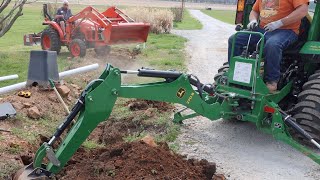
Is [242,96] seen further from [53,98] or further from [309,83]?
[53,98]

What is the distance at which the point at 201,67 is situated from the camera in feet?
40.1

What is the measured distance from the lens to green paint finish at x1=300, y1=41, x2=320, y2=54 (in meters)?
5.71

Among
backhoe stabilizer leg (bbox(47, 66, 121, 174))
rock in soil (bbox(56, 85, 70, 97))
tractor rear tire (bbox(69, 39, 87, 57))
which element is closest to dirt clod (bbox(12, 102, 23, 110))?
rock in soil (bbox(56, 85, 70, 97))

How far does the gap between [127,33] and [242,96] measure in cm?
764

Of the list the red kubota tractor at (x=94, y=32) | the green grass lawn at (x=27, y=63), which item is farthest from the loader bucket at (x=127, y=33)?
the green grass lawn at (x=27, y=63)

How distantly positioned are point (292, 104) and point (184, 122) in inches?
66.7

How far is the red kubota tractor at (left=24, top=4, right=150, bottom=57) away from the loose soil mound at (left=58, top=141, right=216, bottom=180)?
7.58 metres

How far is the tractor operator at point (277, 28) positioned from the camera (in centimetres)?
550

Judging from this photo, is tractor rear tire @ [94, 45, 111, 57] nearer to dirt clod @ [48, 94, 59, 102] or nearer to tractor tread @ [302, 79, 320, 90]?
dirt clod @ [48, 94, 59, 102]

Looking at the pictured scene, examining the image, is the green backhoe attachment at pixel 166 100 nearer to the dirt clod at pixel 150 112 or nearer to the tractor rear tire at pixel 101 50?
the dirt clod at pixel 150 112

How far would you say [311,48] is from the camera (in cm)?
575

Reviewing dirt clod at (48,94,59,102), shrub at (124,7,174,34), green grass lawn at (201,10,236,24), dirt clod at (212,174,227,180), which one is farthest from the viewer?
green grass lawn at (201,10,236,24)

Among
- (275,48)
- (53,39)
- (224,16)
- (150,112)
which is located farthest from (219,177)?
(224,16)

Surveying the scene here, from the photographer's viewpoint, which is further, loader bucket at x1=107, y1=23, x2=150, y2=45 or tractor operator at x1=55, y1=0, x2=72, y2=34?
tractor operator at x1=55, y1=0, x2=72, y2=34
